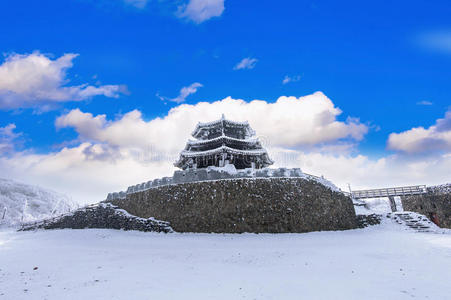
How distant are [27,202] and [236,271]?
10019cm

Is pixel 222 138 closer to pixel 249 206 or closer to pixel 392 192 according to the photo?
pixel 249 206

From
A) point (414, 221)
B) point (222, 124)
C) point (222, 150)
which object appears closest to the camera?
point (414, 221)

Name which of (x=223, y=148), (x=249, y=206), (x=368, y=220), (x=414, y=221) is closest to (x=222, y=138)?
(x=223, y=148)

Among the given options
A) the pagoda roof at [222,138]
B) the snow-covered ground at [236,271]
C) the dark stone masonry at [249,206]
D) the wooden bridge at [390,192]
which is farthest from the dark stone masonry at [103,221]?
the wooden bridge at [390,192]

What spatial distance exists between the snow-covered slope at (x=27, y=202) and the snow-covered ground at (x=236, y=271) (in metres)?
→ 71.9

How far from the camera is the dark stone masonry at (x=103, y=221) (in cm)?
1856

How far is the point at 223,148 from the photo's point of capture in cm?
2300

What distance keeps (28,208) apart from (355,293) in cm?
10097

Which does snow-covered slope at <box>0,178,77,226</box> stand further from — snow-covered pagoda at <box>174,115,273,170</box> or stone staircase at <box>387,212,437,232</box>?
stone staircase at <box>387,212,437,232</box>

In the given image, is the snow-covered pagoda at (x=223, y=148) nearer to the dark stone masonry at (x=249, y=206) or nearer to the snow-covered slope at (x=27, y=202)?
the dark stone masonry at (x=249, y=206)

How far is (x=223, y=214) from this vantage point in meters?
16.5

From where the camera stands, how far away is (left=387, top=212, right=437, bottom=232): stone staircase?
19.3 metres

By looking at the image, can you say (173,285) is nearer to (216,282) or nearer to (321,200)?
(216,282)

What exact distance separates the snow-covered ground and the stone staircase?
8.53 metres
